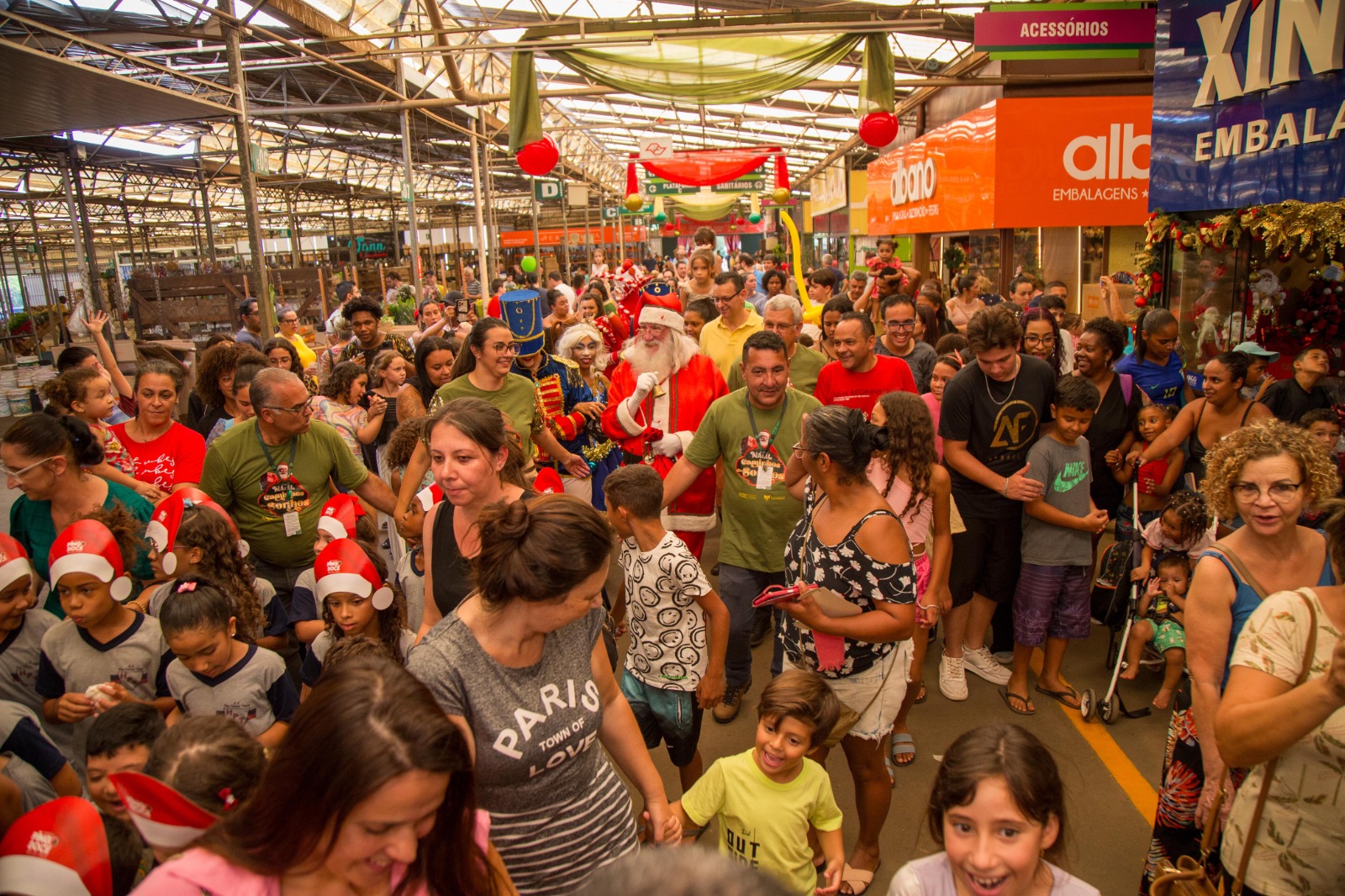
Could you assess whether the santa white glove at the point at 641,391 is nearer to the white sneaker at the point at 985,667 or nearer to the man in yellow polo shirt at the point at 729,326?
the man in yellow polo shirt at the point at 729,326

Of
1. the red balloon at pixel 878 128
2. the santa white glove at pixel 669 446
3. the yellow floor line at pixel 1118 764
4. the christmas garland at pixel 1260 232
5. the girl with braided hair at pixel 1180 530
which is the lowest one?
the yellow floor line at pixel 1118 764

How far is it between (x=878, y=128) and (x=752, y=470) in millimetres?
6116

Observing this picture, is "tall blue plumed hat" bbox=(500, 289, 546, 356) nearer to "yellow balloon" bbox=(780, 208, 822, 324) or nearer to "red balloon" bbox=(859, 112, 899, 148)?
"yellow balloon" bbox=(780, 208, 822, 324)

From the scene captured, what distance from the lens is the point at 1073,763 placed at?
359 cm

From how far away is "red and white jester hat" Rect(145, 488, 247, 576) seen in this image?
3.32 metres

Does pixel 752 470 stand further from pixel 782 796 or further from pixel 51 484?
pixel 51 484

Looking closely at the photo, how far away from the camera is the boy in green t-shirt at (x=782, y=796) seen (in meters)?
2.41

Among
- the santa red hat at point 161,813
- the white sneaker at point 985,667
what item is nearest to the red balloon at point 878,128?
the white sneaker at point 985,667

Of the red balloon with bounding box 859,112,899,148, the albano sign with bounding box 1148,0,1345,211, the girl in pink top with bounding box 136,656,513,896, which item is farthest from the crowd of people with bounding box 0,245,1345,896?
the red balloon with bounding box 859,112,899,148

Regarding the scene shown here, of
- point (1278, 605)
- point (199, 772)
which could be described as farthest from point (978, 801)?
point (199, 772)

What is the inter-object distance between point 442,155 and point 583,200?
4.96 meters

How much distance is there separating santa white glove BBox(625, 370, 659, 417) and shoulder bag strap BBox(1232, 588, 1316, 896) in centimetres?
323

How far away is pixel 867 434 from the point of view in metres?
2.70

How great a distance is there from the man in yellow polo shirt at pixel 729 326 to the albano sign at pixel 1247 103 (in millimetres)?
3377
